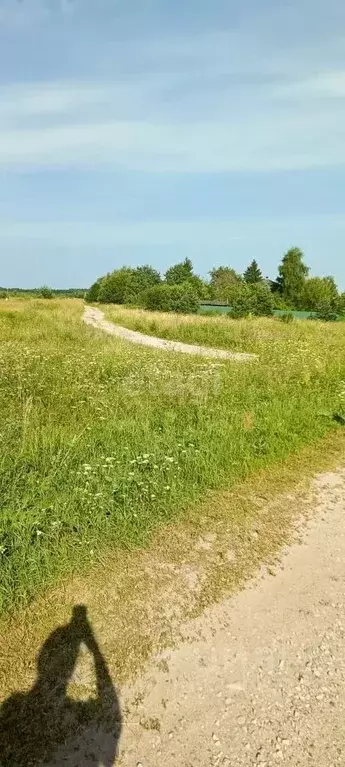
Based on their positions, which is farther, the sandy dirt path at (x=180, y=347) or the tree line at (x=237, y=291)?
the tree line at (x=237, y=291)

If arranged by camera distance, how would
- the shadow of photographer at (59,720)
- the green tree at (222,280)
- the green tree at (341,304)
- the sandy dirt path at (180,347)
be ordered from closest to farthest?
1. the shadow of photographer at (59,720)
2. the sandy dirt path at (180,347)
3. the green tree at (341,304)
4. the green tree at (222,280)

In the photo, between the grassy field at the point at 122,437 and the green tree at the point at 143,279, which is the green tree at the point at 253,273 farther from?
the grassy field at the point at 122,437

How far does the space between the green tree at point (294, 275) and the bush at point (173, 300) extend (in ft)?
70.8

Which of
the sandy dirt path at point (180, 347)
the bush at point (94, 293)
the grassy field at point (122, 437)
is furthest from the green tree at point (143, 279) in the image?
the grassy field at point (122, 437)

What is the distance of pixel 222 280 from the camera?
280ft

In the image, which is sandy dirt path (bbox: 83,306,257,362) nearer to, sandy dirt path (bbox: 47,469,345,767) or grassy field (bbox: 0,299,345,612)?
grassy field (bbox: 0,299,345,612)

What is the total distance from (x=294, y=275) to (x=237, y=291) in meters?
18.8

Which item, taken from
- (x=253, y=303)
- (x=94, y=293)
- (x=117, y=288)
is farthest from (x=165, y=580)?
(x=94, y=293)

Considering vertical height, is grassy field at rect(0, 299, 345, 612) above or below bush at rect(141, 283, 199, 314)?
below

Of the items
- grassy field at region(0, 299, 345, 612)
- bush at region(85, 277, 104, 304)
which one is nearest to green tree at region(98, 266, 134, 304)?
bush at region(85, 277, 104, 304)

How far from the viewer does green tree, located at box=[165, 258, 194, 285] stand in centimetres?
6500

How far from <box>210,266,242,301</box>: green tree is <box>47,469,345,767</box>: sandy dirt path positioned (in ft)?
244

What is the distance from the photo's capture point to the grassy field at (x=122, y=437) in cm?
364

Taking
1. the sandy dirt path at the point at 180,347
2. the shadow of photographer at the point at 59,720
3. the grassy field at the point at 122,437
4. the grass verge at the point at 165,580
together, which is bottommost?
the shadow of photographer at the point at 59,720
